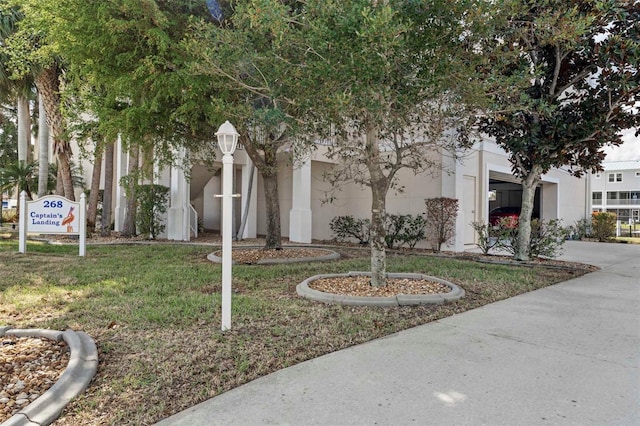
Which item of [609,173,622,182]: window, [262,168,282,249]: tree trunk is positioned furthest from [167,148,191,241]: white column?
[609,173,622,182]: window

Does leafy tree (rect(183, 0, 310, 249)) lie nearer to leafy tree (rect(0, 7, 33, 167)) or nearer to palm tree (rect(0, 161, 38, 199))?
leafy tree (rect(0, 7, 33, 167))

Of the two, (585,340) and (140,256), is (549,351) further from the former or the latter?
(140,256)

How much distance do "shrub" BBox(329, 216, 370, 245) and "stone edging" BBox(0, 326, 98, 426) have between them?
9.86m

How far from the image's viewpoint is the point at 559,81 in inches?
347

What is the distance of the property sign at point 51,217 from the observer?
941cm

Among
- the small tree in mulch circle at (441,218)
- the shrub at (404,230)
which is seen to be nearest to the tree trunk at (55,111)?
the shrub at (404,230)

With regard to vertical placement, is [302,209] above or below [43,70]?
below

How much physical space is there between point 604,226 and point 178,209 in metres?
17.3

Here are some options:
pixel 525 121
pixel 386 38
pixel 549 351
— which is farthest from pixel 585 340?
pixel 525 121

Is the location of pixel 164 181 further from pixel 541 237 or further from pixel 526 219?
pixel 541 237

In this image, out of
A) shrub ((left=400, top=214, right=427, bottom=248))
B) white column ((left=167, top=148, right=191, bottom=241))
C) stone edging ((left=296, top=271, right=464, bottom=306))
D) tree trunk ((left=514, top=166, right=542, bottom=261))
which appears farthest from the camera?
white column ((left=167, top=148, right=191, bottom=241))

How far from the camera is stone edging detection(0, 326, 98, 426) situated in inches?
100

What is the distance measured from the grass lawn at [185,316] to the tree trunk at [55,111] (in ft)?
19.3

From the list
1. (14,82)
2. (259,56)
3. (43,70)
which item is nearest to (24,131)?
(14,82)
